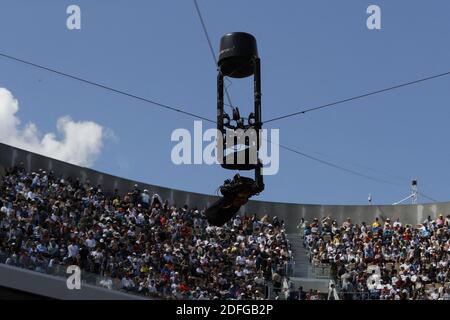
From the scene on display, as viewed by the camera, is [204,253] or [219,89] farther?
[204,253]

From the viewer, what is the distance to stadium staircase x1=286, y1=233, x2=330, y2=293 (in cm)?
2986

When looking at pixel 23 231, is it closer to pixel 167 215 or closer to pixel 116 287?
pixel 116 287

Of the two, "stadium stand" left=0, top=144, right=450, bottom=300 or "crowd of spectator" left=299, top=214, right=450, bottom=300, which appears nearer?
"stadium stand" left=0, top=144, right=450, bottom=300

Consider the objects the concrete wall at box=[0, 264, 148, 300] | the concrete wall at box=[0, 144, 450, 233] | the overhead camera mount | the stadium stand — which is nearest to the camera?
the overhead camera mount

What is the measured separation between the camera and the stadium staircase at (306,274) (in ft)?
98.0

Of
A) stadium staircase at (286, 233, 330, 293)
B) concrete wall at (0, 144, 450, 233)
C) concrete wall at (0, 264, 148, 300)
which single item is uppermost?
concrete wall at (0, 144, 450, 233)

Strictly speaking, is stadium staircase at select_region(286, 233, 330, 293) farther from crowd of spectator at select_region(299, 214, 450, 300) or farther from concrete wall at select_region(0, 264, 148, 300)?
concrete wall at select_region(0, 264, 148, 300)

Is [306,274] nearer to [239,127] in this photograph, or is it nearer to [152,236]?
[152,236]

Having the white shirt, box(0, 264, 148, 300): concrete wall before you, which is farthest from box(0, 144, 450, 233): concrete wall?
box(0, 264, 148, 300): concrete wall

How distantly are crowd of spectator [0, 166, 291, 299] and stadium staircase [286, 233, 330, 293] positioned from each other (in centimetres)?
55

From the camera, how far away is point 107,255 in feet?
78.1

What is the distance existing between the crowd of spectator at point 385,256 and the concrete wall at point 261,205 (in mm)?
652

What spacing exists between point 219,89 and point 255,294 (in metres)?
14.5
